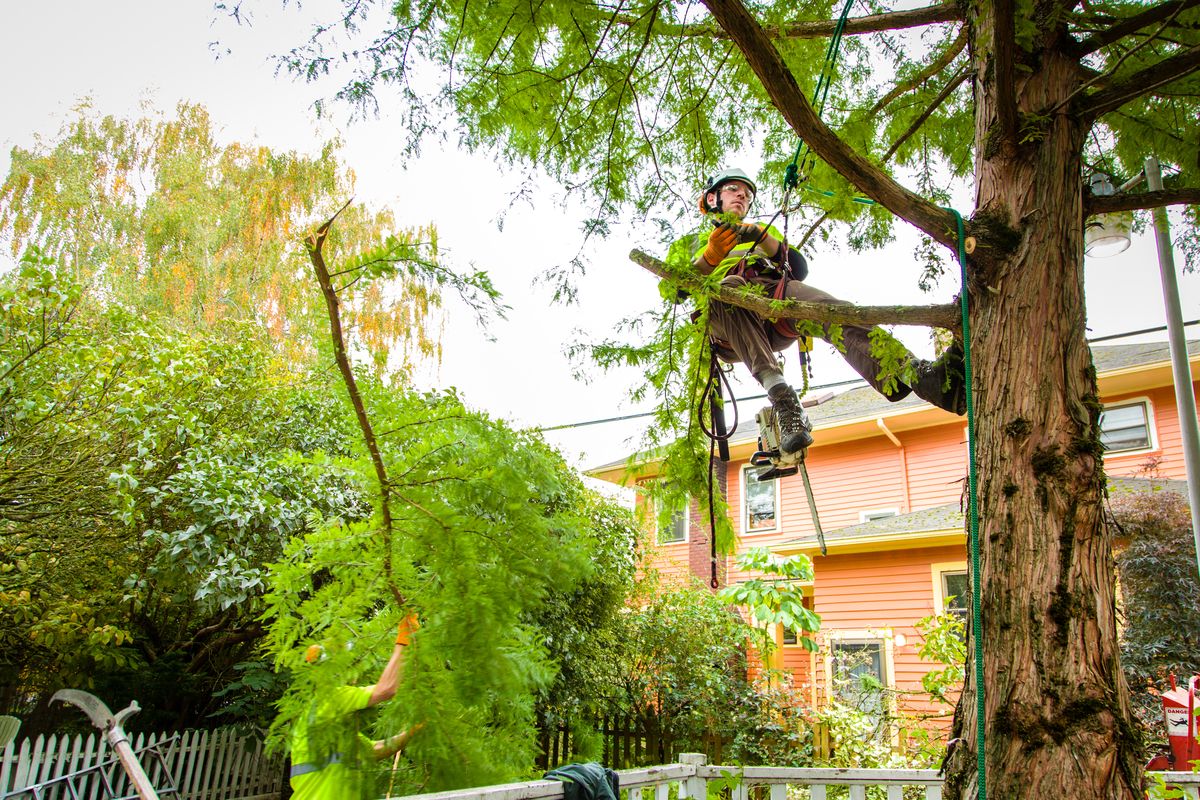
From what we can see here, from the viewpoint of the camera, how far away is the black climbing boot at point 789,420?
2791 mm

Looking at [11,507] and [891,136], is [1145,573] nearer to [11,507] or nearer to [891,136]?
[891,136]

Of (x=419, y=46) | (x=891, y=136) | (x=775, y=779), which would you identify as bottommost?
(x=775, y=779)

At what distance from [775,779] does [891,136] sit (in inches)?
118

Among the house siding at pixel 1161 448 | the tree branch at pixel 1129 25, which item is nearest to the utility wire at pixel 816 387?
the tree branch at pixel 1129 25

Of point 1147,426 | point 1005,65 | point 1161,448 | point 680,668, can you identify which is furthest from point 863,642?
point 1005,65

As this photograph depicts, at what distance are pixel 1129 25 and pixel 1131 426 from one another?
439 inches

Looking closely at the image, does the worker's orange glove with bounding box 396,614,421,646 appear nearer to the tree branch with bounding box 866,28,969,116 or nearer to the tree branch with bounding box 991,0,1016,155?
the tree branch with bounding box 991,0,1016,155

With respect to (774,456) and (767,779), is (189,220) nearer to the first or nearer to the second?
(774,456)

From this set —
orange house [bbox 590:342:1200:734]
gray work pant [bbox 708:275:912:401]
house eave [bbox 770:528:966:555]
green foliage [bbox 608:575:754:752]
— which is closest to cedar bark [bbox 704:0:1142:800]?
gray work pant [bbox 708:275:912:401]

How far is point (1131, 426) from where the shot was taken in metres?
10.9

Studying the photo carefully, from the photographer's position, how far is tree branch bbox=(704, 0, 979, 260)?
1.66m

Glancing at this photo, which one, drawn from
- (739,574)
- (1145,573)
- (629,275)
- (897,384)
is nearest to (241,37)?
(629,275)

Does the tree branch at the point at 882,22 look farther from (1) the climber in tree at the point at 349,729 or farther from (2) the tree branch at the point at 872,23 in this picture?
(1) the climber in tree at the point at 349,729

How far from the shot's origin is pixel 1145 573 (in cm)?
828
